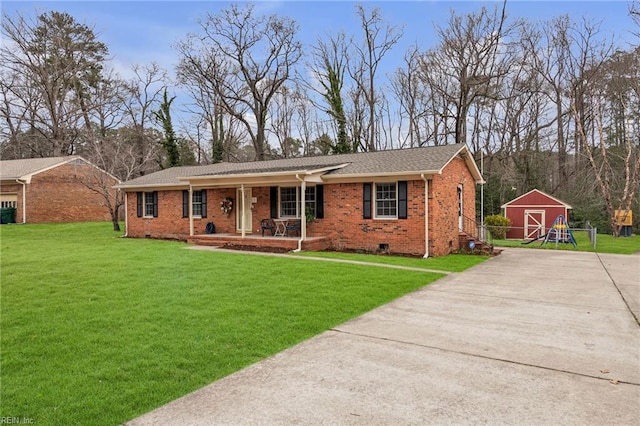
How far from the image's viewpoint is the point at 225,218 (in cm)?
1678

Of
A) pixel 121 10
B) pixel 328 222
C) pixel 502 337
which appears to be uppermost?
pixel 121 10

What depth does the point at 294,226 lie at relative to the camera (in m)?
14.7

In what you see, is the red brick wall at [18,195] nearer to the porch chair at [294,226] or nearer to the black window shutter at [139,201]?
the black window shutter at [139,201]

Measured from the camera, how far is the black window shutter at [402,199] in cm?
1302

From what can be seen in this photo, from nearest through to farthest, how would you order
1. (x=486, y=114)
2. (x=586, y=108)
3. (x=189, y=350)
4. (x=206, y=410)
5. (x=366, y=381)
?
1. (x=206, y=410)
2. (x=366, y=381)
3. (x=189, y=350)
4. (x=586, y=108)
5. (x=486, y=114)

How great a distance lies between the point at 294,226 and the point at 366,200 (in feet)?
9.27

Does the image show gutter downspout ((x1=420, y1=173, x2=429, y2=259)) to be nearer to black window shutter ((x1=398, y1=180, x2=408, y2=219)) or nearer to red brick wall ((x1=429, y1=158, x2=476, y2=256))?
red brick wall ((x1=429, y1=158, x2=476, y2=256))

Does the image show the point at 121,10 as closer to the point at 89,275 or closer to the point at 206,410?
the point at 89,275

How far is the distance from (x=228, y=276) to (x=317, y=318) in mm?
3338

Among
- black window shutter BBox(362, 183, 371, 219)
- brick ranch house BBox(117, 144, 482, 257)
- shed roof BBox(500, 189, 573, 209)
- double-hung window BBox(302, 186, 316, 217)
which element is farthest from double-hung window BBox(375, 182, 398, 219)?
shed roof BBox(500, 189, 573, 209)

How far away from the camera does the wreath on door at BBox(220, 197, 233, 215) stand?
54.3ft

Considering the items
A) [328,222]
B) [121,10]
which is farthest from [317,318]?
[121,10]

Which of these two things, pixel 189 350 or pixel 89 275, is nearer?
pixel 189 350

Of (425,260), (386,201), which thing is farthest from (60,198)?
(425,260)
